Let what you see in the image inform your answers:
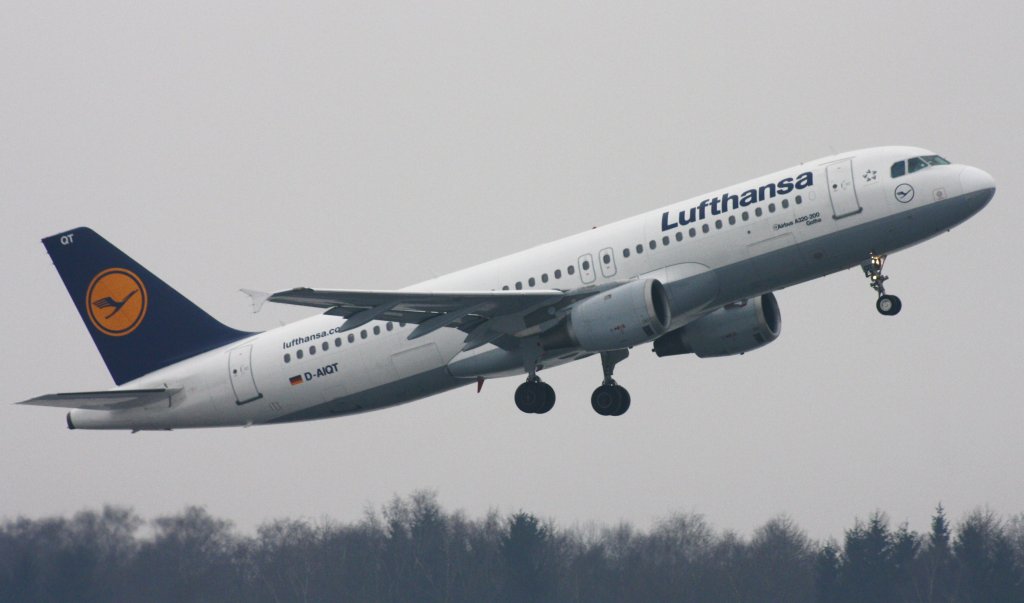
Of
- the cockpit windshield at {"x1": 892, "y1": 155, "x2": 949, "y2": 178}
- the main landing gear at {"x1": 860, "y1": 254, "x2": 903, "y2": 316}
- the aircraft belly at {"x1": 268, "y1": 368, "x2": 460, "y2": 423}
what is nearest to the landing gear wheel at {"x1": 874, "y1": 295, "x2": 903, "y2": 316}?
the main landing gear at {"x1": 860, "y1": 254, "x2": 903, "y2": 316}

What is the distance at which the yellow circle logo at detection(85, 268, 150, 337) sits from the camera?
5584cm

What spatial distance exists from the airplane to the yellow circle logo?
0.05m

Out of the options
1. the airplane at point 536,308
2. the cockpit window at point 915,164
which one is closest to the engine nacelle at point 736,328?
the airplane at point 536,308

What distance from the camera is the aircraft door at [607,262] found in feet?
158

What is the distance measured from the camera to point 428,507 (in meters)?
81.6

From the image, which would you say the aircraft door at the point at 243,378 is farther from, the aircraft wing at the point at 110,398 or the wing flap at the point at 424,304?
the wing flap at the point at 424,304

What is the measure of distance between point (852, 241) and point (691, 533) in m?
41.8

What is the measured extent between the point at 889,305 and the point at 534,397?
1081 cm

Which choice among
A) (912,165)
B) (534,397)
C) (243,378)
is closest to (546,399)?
(534,397)

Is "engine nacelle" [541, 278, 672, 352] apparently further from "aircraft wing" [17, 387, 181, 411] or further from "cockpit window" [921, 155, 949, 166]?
"aircraft wing" [17, 387, 181, 411]

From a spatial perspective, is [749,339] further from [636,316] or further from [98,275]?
[98,275]

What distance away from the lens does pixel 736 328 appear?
51.8 meters

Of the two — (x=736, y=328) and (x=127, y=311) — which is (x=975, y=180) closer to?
(x=736, y=328)

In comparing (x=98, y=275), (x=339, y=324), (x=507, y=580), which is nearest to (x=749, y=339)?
(x=339, y=324)
